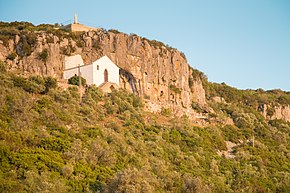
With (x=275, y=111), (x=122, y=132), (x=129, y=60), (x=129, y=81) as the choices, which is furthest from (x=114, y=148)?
(x=275, y=111)

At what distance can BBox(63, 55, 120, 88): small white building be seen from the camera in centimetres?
5025

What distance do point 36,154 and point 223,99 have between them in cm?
3781

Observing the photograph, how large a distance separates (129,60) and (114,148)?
48.7 feet

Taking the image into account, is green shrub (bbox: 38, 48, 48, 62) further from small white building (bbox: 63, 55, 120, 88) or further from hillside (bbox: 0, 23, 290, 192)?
small white building (bbox: 63, 55, 120, 88)

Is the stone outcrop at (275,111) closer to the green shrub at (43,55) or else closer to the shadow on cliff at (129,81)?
the shadow on cliff at (129,81)

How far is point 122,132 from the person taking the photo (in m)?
44.2

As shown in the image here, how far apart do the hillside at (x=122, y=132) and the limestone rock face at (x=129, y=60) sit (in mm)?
85

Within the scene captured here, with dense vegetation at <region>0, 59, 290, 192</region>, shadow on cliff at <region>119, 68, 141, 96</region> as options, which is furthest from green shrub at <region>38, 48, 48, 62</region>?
shadow on cliff at <region>119, 68, 141, 96</region>

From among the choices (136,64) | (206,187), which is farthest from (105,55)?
(206,187)

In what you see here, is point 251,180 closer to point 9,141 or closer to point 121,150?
point 121,150

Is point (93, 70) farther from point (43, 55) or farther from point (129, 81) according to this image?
point (43, 55)

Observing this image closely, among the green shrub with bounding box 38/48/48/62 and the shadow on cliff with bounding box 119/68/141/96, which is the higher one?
the green shrub with bounding box 38/48/48/62

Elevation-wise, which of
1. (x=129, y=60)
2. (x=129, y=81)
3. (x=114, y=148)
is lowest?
(x=114, y=148)

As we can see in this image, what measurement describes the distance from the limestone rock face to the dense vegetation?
2.33m
